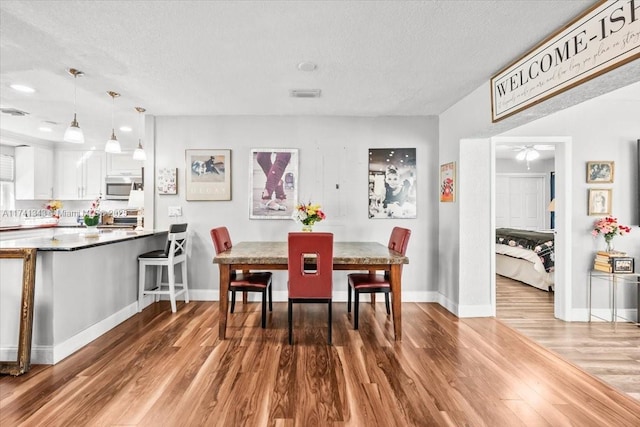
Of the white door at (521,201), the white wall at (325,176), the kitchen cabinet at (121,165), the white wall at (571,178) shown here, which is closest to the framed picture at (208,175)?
the white wall at (325,176)

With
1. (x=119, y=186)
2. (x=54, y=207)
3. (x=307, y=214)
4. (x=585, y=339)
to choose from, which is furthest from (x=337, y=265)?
(x=54, y=207)

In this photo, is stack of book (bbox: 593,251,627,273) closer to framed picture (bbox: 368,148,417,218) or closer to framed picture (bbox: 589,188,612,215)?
framed picture (bbox: 589,188,612,215)

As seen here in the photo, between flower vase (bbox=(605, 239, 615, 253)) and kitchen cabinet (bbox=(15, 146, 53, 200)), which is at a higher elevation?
kitchen cabinet (bbox=(15, 146, 53, 200))

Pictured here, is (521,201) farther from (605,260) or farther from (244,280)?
(244,280)

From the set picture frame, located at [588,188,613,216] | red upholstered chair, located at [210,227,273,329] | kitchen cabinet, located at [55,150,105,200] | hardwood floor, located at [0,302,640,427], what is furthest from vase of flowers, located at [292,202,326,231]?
kitchen cabinet, located at [55,150,105,200]

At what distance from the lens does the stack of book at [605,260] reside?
10.4ft

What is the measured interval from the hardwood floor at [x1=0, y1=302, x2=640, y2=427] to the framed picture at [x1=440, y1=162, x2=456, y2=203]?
150cm

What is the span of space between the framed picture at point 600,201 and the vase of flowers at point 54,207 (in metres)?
8.28

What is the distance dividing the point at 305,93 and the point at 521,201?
714cm

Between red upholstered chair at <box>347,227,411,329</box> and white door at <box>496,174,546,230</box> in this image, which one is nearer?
red upholstered chair at <box>347,227,411,329</box>

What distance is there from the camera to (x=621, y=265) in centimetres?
315

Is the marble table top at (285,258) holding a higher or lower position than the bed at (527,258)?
higher

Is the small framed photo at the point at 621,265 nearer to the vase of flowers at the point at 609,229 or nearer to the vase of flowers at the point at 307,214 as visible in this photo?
the vase of flowers at the point at 609,229

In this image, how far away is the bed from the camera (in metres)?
4.37
